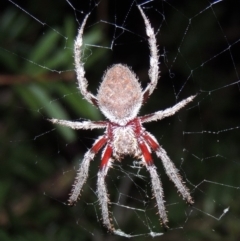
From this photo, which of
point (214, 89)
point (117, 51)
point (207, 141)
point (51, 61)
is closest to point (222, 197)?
point (207, 141)

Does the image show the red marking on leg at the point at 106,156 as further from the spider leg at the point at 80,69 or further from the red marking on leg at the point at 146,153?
the spider leg at the point at 80,69

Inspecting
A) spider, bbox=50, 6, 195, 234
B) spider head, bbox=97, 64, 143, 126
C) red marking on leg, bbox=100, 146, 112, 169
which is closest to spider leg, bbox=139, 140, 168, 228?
spider, bbox=50, 6, 195, 234

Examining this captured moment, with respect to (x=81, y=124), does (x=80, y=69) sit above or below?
above

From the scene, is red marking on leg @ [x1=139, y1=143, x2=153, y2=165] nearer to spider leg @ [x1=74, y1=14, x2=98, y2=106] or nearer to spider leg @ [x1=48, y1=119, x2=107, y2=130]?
spider leg @ [x1=48, y1=119, x2=107, y2=130]

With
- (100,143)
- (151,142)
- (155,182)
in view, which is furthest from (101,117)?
(155,182)

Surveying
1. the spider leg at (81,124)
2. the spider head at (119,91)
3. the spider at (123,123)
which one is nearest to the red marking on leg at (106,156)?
the spider at (123,123)

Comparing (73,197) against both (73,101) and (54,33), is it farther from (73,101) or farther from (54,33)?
(54,33)

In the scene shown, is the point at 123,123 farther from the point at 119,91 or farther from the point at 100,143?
the point at 119,91
